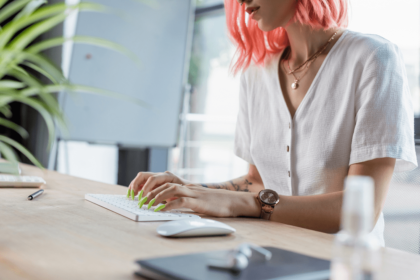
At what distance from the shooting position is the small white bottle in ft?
0.96

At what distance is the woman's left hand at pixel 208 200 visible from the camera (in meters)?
0.91

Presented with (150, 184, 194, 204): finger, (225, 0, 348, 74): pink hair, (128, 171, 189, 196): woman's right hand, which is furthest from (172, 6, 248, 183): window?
(150, 184, 194, 204): finger

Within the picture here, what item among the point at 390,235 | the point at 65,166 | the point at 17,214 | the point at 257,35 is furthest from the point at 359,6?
the point at 17,214

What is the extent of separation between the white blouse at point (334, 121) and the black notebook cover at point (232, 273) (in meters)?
0.58

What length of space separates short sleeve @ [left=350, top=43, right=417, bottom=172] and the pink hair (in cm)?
23

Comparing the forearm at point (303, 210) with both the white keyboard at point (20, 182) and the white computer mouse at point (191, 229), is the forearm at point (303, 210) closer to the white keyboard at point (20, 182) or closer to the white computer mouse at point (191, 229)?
the white computer mouse at point (191, 229)

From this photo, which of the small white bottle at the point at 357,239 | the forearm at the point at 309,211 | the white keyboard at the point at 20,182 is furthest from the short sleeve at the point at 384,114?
the white keyboard at the point at 20,182

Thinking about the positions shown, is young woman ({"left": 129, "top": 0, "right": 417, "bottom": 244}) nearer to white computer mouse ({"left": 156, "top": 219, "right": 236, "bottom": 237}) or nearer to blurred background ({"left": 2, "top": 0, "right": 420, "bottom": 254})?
white computer mouse ({"left": 156, "top": 219, "right": 236, "bottom": 237})

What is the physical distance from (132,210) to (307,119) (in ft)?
2.04

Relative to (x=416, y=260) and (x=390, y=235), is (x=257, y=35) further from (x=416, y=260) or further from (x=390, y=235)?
(x=416, y=260)

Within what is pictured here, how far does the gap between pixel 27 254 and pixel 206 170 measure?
3.47 metres

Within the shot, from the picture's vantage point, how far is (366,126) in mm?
1039

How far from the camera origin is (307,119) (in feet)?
4.06

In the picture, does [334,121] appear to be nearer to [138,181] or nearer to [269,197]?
[269,197]
